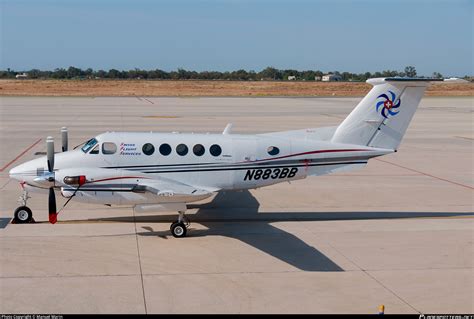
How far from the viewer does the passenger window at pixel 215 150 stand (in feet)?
55.7

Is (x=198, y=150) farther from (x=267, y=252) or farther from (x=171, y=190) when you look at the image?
(x=267, y=252)

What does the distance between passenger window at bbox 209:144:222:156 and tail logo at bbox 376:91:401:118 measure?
487cm

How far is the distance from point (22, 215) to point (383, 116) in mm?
10834

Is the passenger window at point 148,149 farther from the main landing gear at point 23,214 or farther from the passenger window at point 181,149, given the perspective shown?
the main landing gear at point 23,214

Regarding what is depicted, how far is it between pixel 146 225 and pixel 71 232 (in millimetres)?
2131

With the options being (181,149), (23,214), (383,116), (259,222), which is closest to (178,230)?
(181,149)

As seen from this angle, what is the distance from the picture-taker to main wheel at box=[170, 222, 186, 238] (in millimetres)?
16031

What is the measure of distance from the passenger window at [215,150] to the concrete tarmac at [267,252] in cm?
216

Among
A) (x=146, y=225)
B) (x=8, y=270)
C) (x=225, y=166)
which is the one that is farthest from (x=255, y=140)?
(x=8, y=270)

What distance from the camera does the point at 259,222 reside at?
1802 centimetres

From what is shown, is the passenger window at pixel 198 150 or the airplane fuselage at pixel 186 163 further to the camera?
the passenger window at pixel 198 150

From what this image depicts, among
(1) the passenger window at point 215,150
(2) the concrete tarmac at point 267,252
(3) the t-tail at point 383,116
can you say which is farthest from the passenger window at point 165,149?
(3) the t-tail at point 383,116

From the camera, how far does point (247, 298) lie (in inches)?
465

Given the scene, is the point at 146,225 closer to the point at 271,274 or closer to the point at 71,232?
the point at 71,232
